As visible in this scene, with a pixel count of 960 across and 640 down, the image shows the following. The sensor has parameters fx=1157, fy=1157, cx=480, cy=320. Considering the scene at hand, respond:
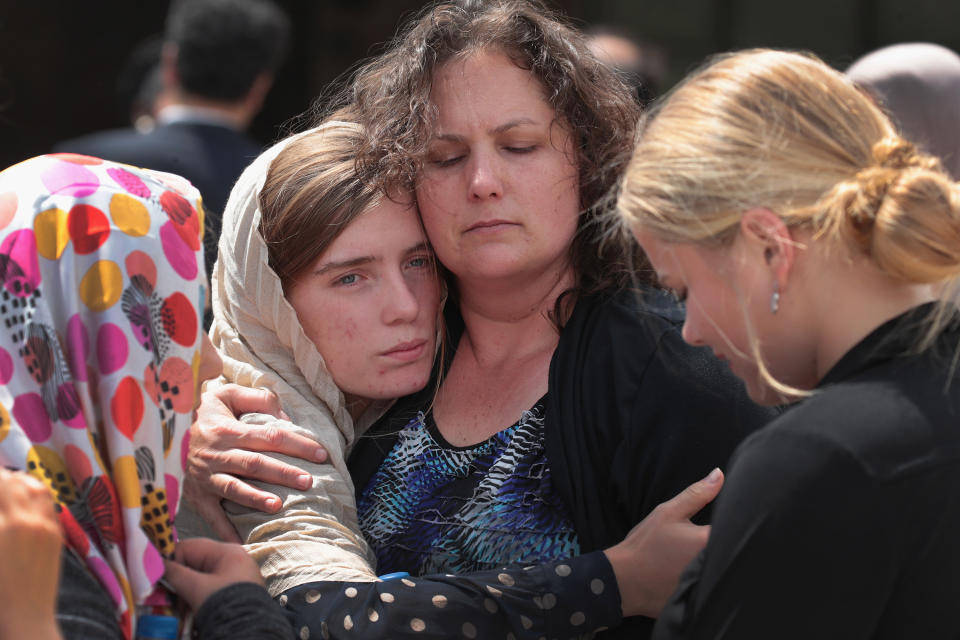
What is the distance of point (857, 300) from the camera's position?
1.52 m

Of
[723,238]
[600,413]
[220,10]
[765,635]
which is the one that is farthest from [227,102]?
[765,635]

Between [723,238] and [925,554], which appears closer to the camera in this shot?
[925,554]

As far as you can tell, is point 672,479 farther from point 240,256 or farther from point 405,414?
point 240,256

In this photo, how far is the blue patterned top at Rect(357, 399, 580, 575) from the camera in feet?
6.63

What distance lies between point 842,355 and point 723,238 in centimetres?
22

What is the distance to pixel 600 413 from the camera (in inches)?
79.3

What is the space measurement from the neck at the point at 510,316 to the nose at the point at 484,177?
199 millimetres

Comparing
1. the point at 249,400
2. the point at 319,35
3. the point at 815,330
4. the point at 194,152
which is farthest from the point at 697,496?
the point at 319,35

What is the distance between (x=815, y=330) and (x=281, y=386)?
110cm

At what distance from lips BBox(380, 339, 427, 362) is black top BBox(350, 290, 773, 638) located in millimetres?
296

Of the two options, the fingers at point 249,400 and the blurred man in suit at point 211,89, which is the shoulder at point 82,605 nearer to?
the fingers at point 249,400

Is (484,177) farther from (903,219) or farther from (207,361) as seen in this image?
(903,219)

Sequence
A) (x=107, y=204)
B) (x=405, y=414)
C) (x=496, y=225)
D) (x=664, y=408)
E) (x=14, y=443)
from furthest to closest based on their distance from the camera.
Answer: (x=405, y=414) < (x=496, y=225) < (x=664, y=408) < (x=107, y=204) < (x=14, y=443)

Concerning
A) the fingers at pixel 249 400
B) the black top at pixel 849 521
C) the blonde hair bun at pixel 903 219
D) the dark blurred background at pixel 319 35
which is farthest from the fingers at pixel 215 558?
the dark blurred background at pixel 319 35
